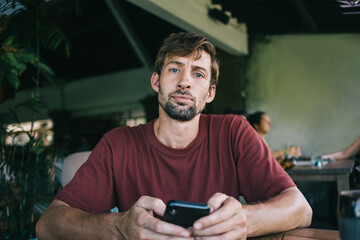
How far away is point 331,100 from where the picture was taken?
5.94m

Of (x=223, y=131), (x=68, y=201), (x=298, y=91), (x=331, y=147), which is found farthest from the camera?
(x=298, y=91)

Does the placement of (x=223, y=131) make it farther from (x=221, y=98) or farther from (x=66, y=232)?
(x=221, y=98)

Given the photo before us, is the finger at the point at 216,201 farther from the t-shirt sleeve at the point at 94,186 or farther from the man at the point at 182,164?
the t-shirt sleeve at the point at 94,186

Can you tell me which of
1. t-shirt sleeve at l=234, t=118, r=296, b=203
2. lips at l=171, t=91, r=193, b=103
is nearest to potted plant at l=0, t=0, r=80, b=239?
lips at l=171, t=91, r=193, b=103

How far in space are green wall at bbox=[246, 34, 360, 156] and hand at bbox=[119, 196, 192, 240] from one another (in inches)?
224

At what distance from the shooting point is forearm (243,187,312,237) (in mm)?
977

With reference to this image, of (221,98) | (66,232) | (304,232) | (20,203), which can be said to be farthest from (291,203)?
(221,98)

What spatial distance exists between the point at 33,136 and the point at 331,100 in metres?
5.27

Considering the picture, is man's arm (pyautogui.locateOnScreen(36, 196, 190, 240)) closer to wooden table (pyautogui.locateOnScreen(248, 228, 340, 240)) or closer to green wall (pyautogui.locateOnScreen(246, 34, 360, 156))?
wooden table (pyautogui.locateOnScreen(248, 228, 340, 240))

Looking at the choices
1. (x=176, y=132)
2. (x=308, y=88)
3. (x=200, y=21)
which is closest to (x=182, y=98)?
(x=176, y=132)

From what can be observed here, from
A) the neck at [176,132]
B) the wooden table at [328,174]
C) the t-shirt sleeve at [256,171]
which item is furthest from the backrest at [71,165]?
the wooden table at [328,174]

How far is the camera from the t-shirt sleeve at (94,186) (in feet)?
3.92

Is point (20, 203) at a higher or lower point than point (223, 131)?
lower

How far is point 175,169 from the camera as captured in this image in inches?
52.4
